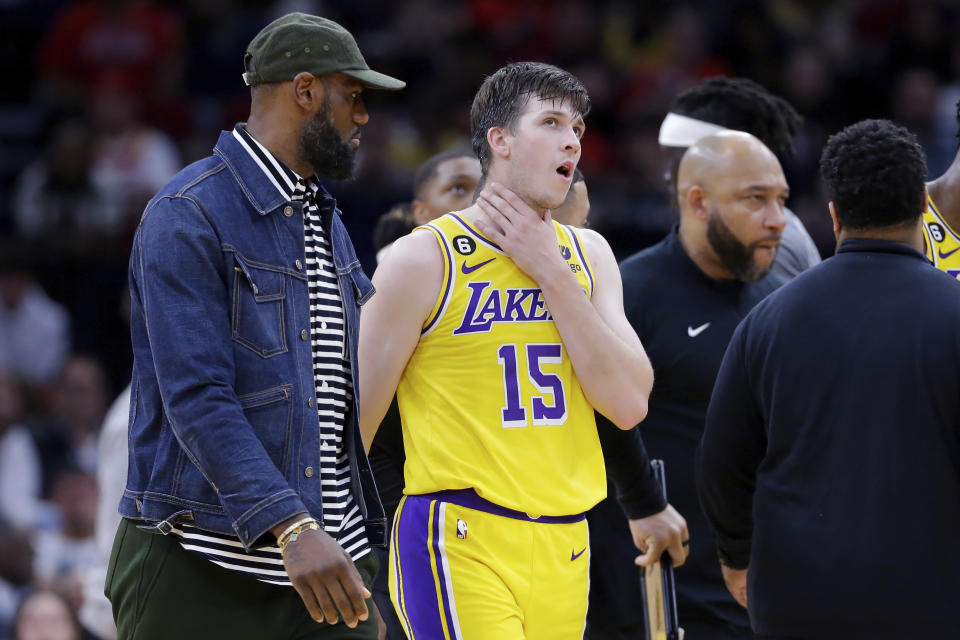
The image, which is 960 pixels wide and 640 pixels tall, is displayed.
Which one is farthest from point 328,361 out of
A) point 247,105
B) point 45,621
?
point 247,105

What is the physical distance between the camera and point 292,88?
3.69 meters

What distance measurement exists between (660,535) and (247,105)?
7412 millimetres

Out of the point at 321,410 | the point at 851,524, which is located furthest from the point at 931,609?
the point at 321,410

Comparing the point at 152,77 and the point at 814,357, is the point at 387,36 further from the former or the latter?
the point at 814,357

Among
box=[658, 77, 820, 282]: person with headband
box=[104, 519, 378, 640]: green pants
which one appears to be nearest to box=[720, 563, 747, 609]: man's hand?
box=[104, 519, 378, 640]: green pants

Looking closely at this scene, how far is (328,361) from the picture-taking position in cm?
371

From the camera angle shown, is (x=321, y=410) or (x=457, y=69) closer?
(x=321, y=410)

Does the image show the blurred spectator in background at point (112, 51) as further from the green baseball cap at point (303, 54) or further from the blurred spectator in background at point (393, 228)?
the green baseball cap at point (303, 54)

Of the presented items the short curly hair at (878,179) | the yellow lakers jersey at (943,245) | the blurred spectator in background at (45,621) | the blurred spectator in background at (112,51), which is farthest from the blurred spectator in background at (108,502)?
the blurred spectator in background at (112,51)

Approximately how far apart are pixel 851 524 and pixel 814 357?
454 mm

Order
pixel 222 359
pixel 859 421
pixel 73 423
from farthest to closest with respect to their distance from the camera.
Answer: pixel 73 423 → pixel 859 421 → pixel 222 359

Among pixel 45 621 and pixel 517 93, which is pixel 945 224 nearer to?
pixel 517 93

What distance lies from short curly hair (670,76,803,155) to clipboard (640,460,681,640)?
223 cm

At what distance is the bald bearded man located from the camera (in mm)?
5234
